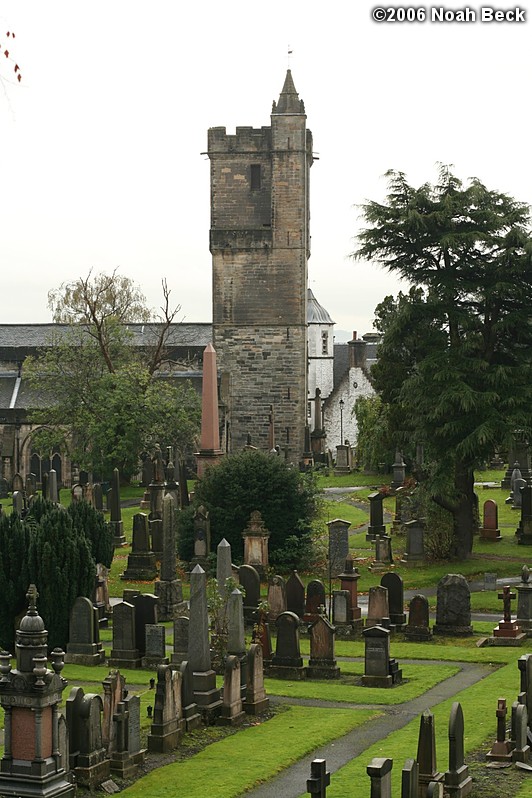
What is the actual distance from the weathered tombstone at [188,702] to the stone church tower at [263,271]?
39190 millimetres

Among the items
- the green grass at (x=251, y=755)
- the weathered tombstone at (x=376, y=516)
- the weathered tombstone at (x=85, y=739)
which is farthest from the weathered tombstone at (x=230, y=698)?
the weathered tombstone at (x=376, y=516)

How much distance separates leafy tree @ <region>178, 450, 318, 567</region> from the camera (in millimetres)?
30938

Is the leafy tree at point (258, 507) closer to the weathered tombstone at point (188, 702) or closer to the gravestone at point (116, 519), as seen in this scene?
the gravestone at point (116, 519)

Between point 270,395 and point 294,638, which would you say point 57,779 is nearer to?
point 294,638

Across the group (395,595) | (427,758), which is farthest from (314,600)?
(427,758)

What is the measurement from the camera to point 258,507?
3119cm

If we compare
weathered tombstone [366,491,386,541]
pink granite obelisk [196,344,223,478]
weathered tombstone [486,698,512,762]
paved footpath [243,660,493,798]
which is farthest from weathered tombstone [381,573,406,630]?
pink granite obelisk [196,344,223,478]

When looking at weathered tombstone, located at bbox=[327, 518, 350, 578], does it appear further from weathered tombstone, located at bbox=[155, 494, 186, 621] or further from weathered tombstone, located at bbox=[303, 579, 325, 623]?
weathered tombstone, located at bbox=[155, 494, 186, 621]

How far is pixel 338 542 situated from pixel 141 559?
4.62 metres

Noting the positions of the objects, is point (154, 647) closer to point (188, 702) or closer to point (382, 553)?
point (188, 702)

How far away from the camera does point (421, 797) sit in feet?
42.4

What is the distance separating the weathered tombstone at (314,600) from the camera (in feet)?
78.7

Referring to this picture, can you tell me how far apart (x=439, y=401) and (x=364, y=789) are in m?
17.8

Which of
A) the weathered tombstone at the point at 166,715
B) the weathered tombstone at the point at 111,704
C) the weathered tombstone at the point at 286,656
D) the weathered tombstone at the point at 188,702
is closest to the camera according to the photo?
the weathered tombstone at the point at 111,704
